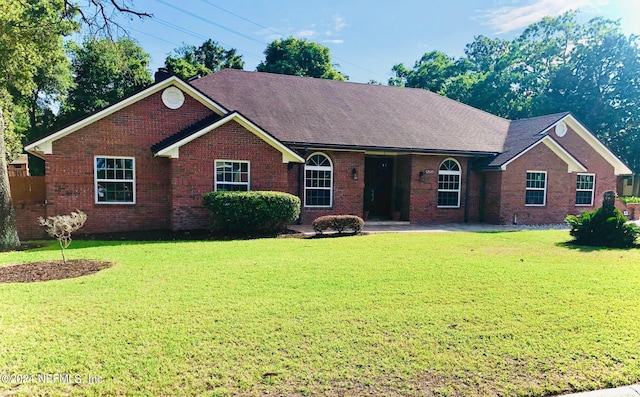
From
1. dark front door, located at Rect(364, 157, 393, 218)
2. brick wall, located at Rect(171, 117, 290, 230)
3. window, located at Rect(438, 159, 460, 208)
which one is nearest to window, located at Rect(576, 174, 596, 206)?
window, located at Rect(438, 159, 460, 208)

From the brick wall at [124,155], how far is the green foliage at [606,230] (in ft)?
43.6

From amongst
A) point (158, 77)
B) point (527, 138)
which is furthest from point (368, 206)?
point (158, 77)

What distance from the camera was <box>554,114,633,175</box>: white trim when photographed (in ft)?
67.6

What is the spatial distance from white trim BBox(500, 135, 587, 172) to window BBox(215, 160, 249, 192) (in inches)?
430

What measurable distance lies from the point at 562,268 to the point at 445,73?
37.5 meters

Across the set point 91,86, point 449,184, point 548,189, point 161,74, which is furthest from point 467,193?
point 91,86

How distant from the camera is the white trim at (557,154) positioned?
17609mm

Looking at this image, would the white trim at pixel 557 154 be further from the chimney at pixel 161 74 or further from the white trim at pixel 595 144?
the chimney at pixel 161 74

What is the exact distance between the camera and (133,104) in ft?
44.8

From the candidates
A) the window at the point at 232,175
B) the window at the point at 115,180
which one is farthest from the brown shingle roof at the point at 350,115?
the window at the point at 115,180

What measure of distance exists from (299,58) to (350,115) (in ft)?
64.4

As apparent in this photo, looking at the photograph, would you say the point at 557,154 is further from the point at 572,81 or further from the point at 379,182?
the point at 572,81

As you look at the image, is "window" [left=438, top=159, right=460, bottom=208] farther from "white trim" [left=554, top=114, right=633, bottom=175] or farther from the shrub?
"white trim" [left=554, top=114, right=633, bottom=175]

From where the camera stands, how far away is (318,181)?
55.1 feet
